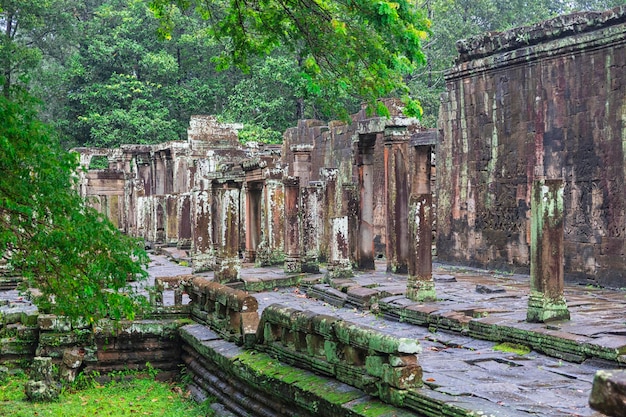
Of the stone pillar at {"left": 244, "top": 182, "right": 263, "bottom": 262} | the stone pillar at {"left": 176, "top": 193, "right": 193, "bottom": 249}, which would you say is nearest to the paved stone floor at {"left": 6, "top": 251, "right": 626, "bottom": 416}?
the stone pillar at {"left": 244, "top": 182, "right": 263, "bottom": 262}

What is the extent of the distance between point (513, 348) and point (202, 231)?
8647 millimetres

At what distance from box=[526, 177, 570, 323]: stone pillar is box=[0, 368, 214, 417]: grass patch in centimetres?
424

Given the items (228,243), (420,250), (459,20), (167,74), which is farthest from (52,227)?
(167,74)

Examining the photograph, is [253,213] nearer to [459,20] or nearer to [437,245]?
[437,245]

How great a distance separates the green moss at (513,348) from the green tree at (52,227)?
4.34 m

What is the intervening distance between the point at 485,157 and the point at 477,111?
1.08m

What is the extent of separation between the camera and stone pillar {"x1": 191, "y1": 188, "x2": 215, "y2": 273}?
15578mm

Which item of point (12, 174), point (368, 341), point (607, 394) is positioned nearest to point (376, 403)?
point (368, 341)

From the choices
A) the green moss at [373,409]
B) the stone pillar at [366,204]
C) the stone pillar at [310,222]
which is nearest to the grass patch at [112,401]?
the green moss at [373,409]

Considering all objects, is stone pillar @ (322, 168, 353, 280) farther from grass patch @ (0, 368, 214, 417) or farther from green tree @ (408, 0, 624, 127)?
green tree @ (408, 0, 624, 127)

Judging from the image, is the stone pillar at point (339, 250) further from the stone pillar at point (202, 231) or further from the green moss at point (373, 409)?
the green moss at point (373, 409)

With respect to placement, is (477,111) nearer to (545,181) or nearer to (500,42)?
(500,42)

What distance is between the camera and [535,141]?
15.5 meters

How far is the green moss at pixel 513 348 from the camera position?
8.61 meters
